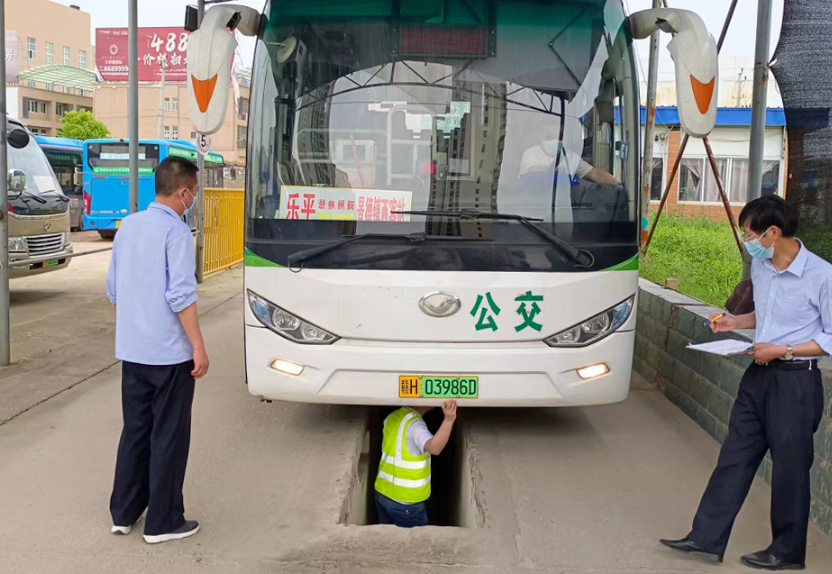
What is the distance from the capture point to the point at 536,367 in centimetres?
517

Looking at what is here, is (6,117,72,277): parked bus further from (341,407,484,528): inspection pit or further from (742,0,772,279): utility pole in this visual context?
(742,0,772,279): utility pole

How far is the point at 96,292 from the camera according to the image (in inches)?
543

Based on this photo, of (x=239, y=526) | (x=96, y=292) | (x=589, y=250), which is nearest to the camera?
(x=239, y=526)

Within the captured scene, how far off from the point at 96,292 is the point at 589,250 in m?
10.6

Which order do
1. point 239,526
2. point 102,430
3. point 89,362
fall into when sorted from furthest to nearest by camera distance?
point 89,362
point 102,430
point 239,526

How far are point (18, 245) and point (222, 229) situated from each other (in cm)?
513

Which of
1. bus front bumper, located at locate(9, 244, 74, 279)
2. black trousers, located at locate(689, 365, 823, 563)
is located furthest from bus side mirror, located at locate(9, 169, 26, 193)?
black trousers, located at locate(689, 365, 823, 563)

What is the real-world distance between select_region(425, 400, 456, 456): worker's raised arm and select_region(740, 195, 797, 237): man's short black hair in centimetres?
204

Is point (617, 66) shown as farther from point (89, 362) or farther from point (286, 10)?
point (89, 362)

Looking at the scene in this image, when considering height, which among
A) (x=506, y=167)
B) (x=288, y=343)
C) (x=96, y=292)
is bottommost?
(x=96, y=292)

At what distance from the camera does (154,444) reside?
408cm

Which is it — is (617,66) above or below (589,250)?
above

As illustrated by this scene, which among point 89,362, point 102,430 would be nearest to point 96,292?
point 89,362

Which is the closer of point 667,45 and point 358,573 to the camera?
point 358,573
